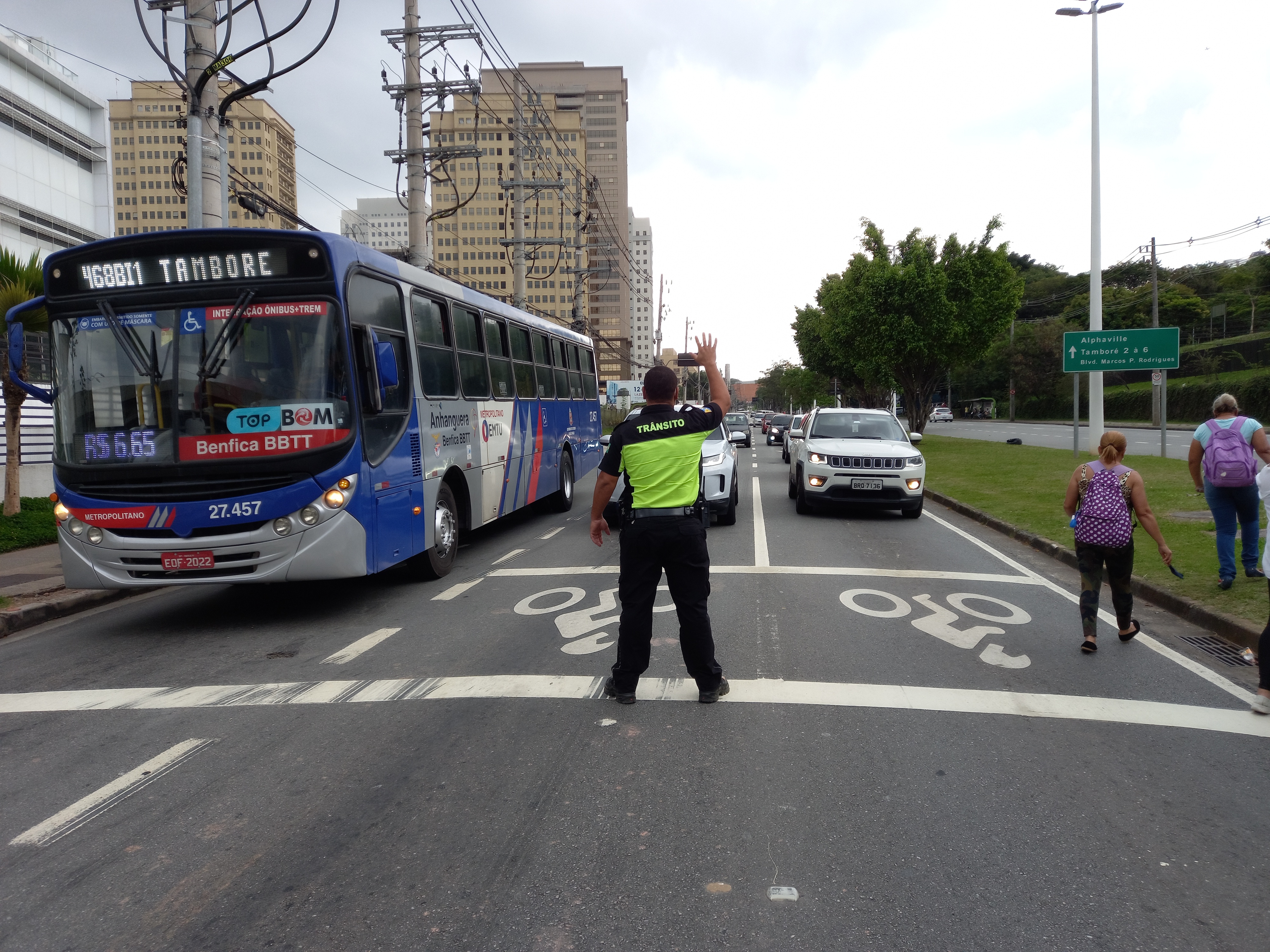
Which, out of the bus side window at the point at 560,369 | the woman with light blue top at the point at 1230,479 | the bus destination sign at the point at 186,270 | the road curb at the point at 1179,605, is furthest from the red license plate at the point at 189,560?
the bus side window at the point at 560,369

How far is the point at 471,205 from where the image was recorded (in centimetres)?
7019

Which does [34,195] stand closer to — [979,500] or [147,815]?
[979,500]

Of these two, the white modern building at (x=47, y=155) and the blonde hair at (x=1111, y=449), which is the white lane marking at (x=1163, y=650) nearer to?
the blonde hair at (x=1111, y=449)

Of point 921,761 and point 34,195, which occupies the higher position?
point 34,195

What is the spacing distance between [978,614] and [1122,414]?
59.1 metres

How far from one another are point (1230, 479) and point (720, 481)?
20.4 feet

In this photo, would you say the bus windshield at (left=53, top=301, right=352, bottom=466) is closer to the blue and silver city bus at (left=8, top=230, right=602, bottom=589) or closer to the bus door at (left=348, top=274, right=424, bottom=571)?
the blue and silver city bus at (left=8, top=230, right=602, bottom=589)

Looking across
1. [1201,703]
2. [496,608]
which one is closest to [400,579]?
[496,608]

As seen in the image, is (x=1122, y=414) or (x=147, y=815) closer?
(x=147, y=815)

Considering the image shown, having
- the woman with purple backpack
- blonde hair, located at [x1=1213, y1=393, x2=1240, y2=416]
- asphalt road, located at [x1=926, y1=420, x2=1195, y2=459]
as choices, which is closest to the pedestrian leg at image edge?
the woman with purple backpack

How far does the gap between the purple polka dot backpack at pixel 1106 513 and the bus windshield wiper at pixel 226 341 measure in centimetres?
643

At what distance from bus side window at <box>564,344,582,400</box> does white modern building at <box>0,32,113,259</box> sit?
28.8m

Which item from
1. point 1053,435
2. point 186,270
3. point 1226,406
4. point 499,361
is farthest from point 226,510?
point 1053,435

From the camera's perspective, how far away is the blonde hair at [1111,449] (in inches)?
250
